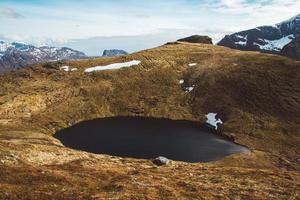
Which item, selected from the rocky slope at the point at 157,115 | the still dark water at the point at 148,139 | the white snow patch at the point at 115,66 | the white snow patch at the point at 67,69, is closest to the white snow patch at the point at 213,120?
the rocky slope at the point at 157,115

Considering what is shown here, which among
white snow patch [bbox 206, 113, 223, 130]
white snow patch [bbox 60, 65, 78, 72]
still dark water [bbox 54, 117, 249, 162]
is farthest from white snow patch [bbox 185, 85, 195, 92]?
white snow patch [bbox 60, 65, 78, 72]

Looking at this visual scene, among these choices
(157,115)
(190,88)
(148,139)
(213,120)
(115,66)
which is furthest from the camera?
(115,66)

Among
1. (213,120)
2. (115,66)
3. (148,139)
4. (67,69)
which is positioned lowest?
(148,139)

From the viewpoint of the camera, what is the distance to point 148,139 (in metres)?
89.3

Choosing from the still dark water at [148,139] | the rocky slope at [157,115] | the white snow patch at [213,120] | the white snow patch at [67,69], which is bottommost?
the still dark water at [148,139]

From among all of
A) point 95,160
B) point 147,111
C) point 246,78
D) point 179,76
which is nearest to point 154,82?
point 179,76

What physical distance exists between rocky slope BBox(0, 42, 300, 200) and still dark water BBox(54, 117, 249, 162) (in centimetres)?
403

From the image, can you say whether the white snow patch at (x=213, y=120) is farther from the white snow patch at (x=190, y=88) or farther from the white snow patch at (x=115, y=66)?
the white snow patch at (x=115, y=66)

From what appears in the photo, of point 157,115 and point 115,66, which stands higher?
point 115,66

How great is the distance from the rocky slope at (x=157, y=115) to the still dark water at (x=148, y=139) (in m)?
4.03

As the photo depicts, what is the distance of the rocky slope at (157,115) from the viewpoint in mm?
44697

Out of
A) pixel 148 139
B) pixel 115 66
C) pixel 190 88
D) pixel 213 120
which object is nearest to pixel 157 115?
pixel 213 120

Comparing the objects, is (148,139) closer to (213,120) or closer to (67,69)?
(213,120)

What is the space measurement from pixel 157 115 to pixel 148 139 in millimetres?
22042
